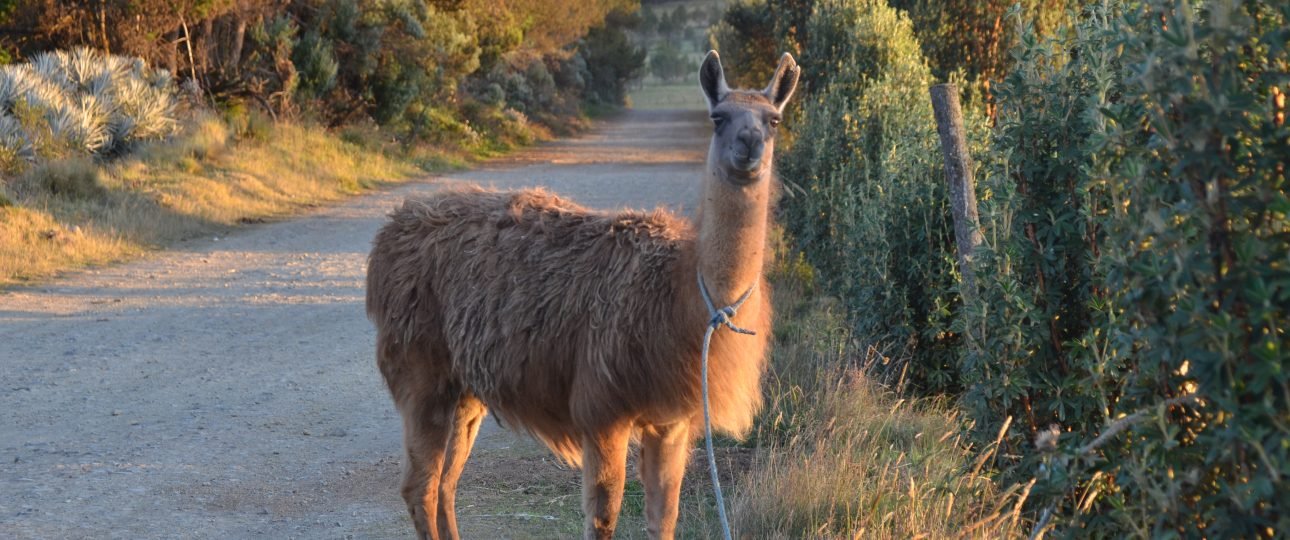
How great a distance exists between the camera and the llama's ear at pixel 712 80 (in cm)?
473

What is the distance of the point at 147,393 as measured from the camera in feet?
27.4

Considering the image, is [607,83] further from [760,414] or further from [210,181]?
[760,414]

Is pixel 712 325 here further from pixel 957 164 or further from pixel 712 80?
pixel 957 164

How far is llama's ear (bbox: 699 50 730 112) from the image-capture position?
473 cm

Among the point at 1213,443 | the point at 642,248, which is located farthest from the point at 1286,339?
the point at 642,248

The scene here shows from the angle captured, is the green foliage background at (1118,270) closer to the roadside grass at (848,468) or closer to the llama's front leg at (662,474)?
the roadside grass at (848,468)

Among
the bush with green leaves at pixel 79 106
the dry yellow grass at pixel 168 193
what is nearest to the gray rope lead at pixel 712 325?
the dry yellow grass at pixel 168 193

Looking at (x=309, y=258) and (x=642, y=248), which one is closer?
(x=642, y=248)

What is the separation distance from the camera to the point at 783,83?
4.91 metres

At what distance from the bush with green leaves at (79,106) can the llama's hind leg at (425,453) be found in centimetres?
1184

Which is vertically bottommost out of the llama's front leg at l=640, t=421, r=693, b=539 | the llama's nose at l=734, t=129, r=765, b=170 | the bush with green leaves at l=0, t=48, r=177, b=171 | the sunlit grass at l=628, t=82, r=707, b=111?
the sunlit grass at l=628, t=82, r=707, b=111

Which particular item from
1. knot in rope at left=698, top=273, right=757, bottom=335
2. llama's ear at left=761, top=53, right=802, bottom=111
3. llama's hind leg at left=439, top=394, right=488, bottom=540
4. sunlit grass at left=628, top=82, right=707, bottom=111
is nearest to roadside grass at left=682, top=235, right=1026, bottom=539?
knot in rope at left=698, top=273, right=757, bottom=335

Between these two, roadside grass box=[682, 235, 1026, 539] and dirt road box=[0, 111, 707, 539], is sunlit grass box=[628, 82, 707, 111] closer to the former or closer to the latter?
dirt road box=[0, 111, 707, 539]

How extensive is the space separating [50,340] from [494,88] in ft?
81.5
